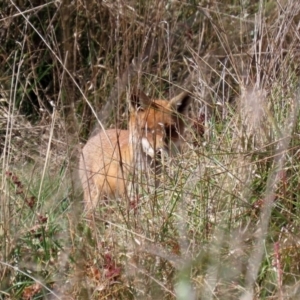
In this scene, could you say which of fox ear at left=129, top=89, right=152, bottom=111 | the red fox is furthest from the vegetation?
fox ear at left=129, top=89, right=152, bottom=111

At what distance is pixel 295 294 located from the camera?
10.5 ft

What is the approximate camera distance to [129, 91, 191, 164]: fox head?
14.9ft

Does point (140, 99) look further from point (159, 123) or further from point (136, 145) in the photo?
point (136, 145)

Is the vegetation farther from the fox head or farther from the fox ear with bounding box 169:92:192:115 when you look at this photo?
the fox ear with bounding box 169:92:192:115

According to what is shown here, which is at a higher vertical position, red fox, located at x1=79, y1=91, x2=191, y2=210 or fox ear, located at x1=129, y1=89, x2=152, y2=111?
fox ear, located at x1=129, y1=89, x2=152, y2=111

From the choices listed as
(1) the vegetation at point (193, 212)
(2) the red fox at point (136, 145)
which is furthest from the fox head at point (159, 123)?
(1) the vegetation at point (193, 212)

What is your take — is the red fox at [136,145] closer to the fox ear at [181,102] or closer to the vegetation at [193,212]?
the fox ear at [181,102]

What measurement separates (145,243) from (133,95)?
1.34m

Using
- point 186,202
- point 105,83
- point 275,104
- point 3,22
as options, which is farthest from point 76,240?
point 3,22

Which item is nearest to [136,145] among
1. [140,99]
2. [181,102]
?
[140,99]

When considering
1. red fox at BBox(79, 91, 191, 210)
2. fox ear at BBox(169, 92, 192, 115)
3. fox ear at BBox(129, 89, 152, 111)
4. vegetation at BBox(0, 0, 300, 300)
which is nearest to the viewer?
vegetation at BBox(0, 0, 300, 300)

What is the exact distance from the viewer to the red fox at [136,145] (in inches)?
169

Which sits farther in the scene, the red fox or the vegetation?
the red fox

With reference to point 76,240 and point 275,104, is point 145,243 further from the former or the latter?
point 275,104
